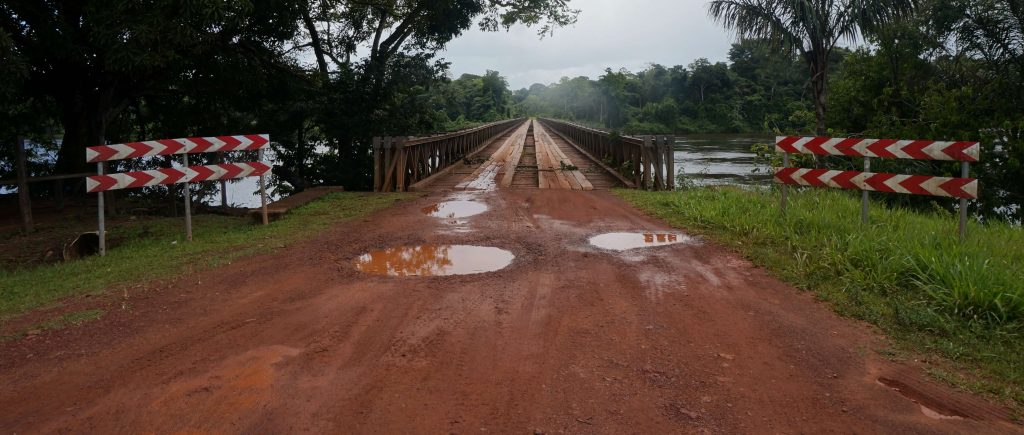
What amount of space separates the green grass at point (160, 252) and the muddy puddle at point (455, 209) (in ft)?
2.81

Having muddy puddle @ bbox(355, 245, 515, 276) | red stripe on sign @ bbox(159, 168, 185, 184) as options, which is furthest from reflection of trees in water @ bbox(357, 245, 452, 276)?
red stripe on sign @ bbox(159, 168, 185, 184)

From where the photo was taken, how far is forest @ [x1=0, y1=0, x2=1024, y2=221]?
30.5 ft

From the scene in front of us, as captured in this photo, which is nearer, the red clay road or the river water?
the red clay road

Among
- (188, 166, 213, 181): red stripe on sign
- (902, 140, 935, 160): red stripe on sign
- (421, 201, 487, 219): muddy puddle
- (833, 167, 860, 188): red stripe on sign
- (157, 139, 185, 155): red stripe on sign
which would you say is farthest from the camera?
(421, 201, 487, 219): muddy puddle

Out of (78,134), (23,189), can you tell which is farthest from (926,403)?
(78,134)

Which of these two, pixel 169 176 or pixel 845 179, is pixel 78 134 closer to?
pixel 169 176

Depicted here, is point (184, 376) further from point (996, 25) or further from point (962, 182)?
point (996, 25)

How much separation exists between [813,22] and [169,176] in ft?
36.7

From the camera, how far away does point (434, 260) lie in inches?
243

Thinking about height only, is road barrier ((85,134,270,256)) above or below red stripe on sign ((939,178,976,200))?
above

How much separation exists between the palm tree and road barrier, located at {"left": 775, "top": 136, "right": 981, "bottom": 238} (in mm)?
5803

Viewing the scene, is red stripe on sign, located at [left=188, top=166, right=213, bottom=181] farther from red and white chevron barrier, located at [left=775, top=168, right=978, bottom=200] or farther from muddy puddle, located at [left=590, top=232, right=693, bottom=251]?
red and white chevron barrier, located at [left=775, top=168, right=978, bottom=200]

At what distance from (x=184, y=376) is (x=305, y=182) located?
14.2 metres

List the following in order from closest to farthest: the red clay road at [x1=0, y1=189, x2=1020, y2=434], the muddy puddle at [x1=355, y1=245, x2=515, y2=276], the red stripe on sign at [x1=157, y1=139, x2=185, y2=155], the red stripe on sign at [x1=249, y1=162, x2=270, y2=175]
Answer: the red clay road at [x1=0, y1=189, x2=1020, y2=434]
the muddy puddle at [x1=355, y1=245, x2=515, y2=276]
the red stripe on sign at [x1=157, y1=139, x2=185, y2=155]
the red stripe on sign at [x1=249, y1=162, x2=270, y2=175]
